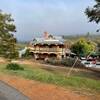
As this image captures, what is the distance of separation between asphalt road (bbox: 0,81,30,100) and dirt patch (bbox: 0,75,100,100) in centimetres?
42

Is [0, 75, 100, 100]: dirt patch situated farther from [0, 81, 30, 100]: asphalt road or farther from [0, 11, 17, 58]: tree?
[0, 11, 17, 58]: tree

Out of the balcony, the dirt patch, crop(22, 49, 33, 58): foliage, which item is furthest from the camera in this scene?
the balcony

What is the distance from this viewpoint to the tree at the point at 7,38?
207 ft

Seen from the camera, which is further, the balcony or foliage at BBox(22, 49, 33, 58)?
the balcony

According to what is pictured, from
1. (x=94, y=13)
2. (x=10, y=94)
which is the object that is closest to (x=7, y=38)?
(x=94, y=13)

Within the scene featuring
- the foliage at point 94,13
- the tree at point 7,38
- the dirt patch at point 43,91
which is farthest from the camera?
the tree at point 7,38

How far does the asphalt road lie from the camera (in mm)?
20369

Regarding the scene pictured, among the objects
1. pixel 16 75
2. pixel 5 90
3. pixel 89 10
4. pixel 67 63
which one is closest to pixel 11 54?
pixel 67 63

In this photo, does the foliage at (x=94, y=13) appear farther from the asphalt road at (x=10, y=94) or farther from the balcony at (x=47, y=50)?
the balcony at (x=47, y=50)

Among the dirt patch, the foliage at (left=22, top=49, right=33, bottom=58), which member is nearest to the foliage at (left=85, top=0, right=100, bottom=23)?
the dirt patch

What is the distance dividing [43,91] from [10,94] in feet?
6.07

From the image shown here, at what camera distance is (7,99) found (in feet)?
67.0

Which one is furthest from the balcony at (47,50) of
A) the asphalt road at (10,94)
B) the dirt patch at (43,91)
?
the asphalt road at (10,94)

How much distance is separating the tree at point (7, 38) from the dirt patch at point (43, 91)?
35141 mm
